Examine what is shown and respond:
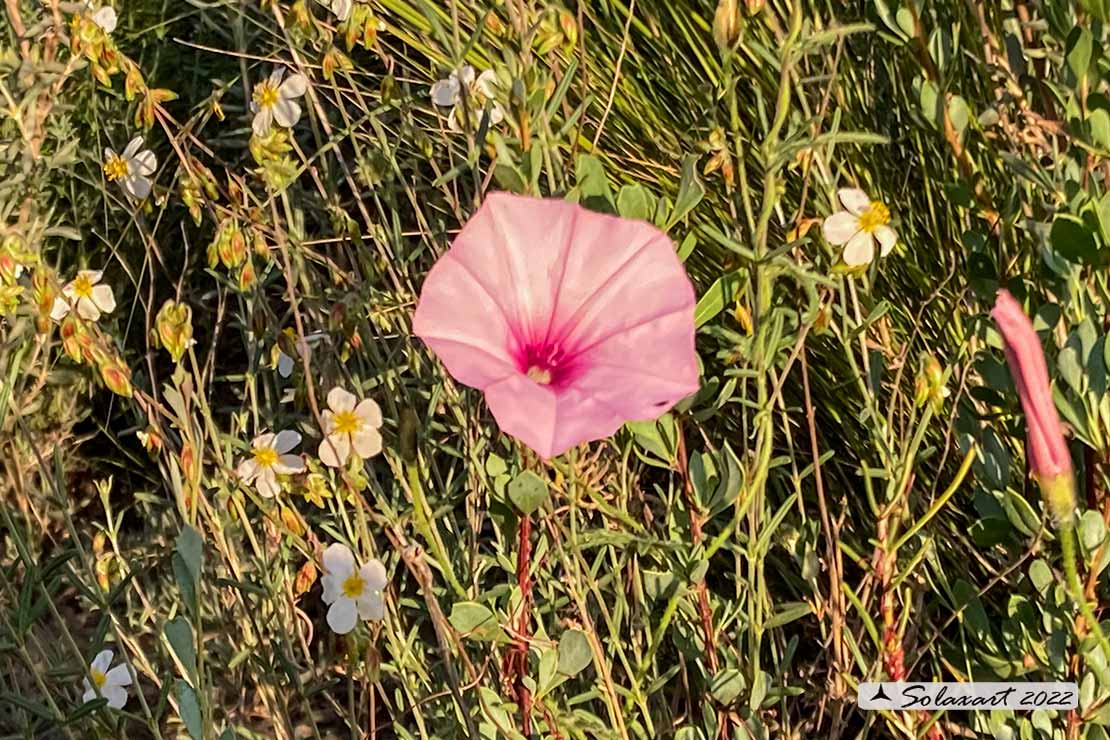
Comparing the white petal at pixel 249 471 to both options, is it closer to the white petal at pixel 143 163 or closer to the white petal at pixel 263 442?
the white petal at pixel 263 442

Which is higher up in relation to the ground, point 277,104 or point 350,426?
point 277,104

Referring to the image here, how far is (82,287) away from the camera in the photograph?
2.97 feet

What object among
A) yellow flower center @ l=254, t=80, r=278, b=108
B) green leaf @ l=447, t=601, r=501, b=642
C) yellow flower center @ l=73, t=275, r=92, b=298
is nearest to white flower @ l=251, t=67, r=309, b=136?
yellow flower center @ l=254, t=80, r=278, b=108

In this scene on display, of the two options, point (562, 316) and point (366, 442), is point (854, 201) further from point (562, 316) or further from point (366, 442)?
point (366, 442)

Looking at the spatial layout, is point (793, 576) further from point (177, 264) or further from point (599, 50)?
point (177, 264)

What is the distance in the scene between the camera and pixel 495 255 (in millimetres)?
548

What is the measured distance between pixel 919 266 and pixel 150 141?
0.97 metres

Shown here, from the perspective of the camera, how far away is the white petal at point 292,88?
30.0 inches

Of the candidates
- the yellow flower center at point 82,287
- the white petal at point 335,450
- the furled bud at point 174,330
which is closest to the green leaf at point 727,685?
the white petal at point 335,450

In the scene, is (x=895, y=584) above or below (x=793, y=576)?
above

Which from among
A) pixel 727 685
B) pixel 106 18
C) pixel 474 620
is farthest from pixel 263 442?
pixel 106 18

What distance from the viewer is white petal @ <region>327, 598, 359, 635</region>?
0.64m

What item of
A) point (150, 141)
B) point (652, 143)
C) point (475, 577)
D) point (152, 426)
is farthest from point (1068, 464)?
point (150, 141)

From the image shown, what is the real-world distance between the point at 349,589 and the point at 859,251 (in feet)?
1.13
